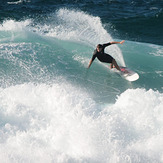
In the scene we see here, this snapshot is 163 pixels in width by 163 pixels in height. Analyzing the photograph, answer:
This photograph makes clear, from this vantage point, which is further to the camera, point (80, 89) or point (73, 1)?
point (73, 1)

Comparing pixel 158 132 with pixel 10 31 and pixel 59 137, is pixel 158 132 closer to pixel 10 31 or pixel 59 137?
pixel 59 137

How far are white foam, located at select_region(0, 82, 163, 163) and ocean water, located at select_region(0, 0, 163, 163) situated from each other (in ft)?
0.08

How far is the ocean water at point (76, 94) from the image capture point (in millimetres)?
6629

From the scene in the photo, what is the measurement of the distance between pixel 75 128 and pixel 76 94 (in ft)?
6.06

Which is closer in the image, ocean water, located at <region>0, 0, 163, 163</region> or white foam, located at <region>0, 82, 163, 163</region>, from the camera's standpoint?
white foam, located at <region>0, 82, 163, 163</region>

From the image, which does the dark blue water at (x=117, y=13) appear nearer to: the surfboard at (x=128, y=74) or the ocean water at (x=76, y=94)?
the ocean water at (x=76, y=94)

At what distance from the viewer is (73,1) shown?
24516mm

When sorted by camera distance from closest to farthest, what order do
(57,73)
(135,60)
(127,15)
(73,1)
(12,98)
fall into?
(12,98) → (57,73) → (135,60) → (127,15) → (73,1)

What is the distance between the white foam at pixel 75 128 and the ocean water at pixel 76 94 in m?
0.03

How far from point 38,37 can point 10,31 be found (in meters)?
1.95

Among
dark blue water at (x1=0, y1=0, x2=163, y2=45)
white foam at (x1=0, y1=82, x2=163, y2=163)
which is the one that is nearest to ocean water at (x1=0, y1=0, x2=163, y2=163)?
white foam at (x1=0, y1=82, x2=163, y2=163)

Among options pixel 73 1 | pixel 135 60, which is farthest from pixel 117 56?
pixel 73 1

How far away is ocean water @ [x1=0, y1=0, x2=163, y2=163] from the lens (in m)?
6.63

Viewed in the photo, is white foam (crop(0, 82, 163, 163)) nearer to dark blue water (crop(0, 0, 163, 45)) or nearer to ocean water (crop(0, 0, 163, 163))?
ocean water (crop(0, 0, 163, 163))
